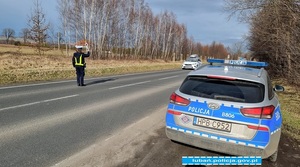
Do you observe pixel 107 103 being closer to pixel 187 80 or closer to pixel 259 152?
pixel 187 80

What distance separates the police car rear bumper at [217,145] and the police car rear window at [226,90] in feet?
2.19

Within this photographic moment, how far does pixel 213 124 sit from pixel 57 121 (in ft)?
12.7

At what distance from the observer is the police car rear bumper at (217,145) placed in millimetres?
3473

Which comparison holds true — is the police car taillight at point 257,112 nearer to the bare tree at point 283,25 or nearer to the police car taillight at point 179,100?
the police car taillight at point 179,100

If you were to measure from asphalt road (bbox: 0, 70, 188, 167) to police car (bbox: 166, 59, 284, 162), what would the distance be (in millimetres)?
1893

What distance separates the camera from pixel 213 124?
364 cm

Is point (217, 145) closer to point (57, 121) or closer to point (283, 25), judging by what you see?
point (57, 121)

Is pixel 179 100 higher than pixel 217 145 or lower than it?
higher

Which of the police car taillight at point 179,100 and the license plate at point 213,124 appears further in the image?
the police car taillight at point 179,100

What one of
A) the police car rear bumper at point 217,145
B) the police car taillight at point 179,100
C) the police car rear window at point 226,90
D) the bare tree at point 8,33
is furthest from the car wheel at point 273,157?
the bare tree at point 8,33

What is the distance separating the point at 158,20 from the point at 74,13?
26288mm

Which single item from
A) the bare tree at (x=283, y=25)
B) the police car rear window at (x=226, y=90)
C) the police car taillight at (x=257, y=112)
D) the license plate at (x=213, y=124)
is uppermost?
the bare tree at (x=283, y=25)

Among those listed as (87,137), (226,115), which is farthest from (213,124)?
(87,137)

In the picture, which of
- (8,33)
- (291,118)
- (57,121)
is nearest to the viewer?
(57,121)
